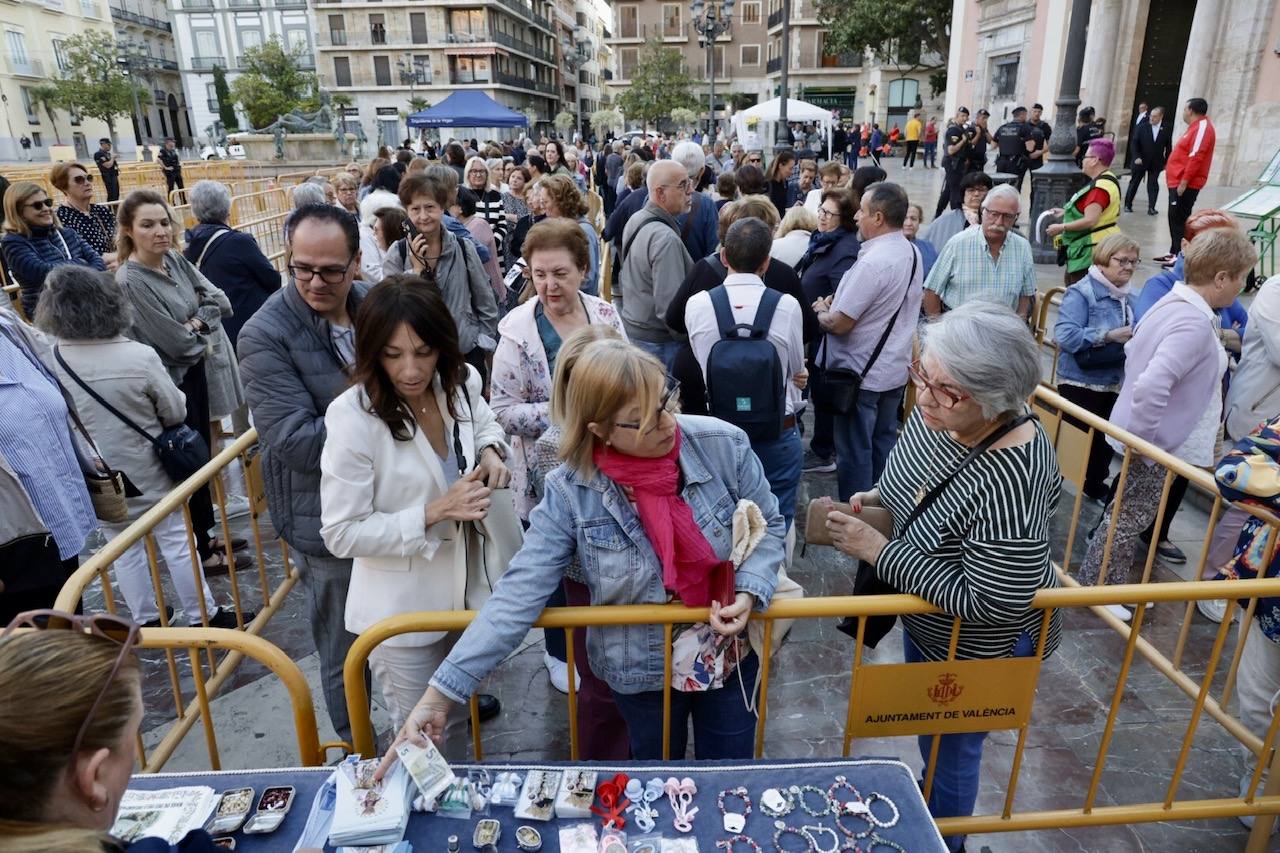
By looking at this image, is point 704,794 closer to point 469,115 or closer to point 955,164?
point 955,164

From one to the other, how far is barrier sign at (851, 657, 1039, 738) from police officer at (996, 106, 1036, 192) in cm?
1441

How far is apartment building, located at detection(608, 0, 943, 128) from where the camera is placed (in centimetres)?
4656

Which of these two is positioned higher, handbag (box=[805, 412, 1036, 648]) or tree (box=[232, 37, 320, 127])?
tree (box=[232, 37, 320, 127])

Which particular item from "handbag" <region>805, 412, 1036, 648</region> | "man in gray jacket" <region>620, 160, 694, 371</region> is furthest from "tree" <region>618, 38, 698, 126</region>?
"handbag" <region>805, 412, 1036, 648</region>

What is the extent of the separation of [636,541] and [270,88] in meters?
52.1

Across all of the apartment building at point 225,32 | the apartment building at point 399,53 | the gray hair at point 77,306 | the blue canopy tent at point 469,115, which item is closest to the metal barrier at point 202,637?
the gray hair at point 77,306

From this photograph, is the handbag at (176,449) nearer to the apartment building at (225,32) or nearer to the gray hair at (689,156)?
the gray hair at (689,156)

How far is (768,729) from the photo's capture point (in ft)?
11.2

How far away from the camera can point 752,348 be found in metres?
3.65

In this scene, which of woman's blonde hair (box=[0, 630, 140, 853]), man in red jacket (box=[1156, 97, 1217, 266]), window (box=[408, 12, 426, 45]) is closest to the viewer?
woman's blonde hair (box=[0, 630, 140, 853])

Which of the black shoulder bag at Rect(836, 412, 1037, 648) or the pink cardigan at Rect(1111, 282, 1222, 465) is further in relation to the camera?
the pink cardigan at Rect(1111, 282, 1222, 465)

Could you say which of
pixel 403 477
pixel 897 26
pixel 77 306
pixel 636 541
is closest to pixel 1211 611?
pixel 636 541

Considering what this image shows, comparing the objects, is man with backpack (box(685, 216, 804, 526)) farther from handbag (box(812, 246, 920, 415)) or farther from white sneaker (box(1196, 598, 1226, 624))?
white sneaker (box(1196, 598, 1226, 624))

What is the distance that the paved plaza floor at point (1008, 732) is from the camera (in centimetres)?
299
